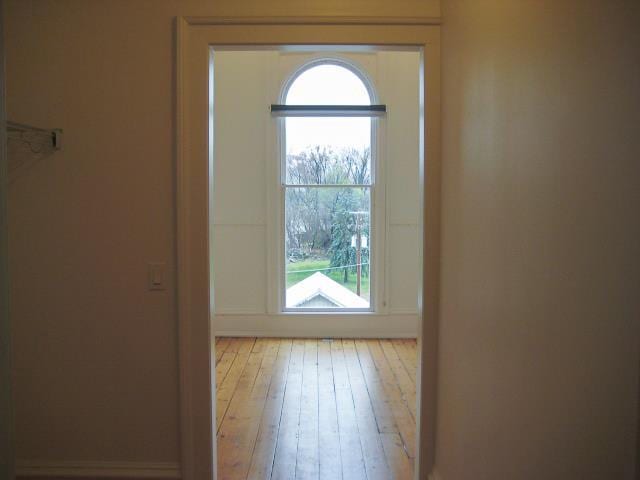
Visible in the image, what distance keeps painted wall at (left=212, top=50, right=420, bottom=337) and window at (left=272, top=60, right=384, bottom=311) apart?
0.12m

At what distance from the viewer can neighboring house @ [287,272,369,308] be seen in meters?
5.38

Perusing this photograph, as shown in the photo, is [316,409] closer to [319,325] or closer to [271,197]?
[319,325]

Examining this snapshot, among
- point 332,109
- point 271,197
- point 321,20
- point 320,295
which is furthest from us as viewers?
point 320,295

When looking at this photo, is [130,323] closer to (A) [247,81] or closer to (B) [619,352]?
(B) [619,352]

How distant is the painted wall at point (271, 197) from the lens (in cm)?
519

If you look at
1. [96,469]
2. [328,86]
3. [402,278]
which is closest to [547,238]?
[96,469]

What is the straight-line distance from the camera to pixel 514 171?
54.1 inches

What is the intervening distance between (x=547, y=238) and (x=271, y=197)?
4.26m

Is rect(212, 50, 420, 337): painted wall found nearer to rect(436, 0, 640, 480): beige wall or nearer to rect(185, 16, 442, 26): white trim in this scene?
rect(185, 16, 442, 26): white trim

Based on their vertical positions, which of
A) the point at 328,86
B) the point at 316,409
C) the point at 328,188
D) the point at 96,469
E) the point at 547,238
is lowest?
the point at 316,409

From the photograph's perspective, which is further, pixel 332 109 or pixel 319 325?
pixel 319 325

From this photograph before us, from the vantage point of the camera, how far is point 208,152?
2246 mm

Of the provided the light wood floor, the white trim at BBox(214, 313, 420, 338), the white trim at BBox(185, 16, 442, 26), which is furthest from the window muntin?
the white trim at BBox(185, 16, 442, 26)

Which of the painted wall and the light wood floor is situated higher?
the painted wall
